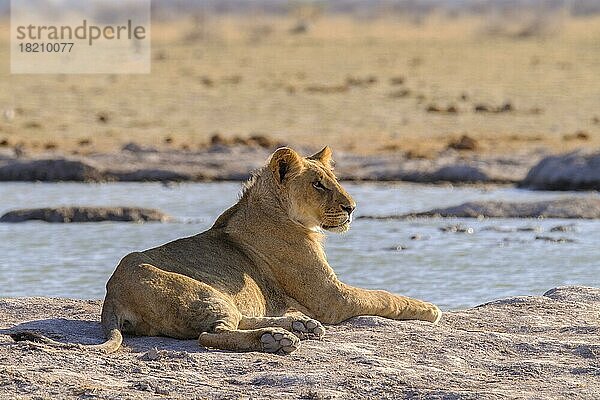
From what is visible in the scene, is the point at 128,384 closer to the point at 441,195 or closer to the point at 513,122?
the point at 441,195

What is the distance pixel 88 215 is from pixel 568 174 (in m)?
4.77

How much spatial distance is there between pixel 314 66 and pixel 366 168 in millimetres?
12976

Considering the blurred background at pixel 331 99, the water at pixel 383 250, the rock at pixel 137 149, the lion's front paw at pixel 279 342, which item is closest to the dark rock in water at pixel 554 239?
the water at pixel 383 250

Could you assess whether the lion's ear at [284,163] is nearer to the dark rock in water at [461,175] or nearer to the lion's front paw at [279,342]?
the lion's front paw at [279,342]

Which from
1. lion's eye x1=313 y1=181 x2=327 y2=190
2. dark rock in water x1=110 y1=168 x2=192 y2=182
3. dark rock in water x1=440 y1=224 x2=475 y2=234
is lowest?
dark rock in water x1=440 y1=224 x2=475 y2=234

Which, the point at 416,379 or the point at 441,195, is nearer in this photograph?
the point at 416,379

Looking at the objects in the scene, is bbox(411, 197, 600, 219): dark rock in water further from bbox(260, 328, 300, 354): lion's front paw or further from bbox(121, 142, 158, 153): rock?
bbox(260, 328, 300, 354): lion's front paw

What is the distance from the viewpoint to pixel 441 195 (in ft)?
42.0

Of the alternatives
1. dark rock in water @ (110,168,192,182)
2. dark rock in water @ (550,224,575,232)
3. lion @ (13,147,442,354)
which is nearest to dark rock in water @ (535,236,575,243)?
dark rock in water @ (550,224,575,232)

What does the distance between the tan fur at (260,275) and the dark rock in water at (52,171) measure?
7.63 metres

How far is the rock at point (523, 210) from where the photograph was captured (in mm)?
11008

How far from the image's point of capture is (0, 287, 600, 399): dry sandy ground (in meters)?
4.86

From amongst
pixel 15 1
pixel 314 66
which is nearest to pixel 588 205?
pixel 314 66

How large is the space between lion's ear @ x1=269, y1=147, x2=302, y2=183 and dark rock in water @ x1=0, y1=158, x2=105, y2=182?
25.7 ft
